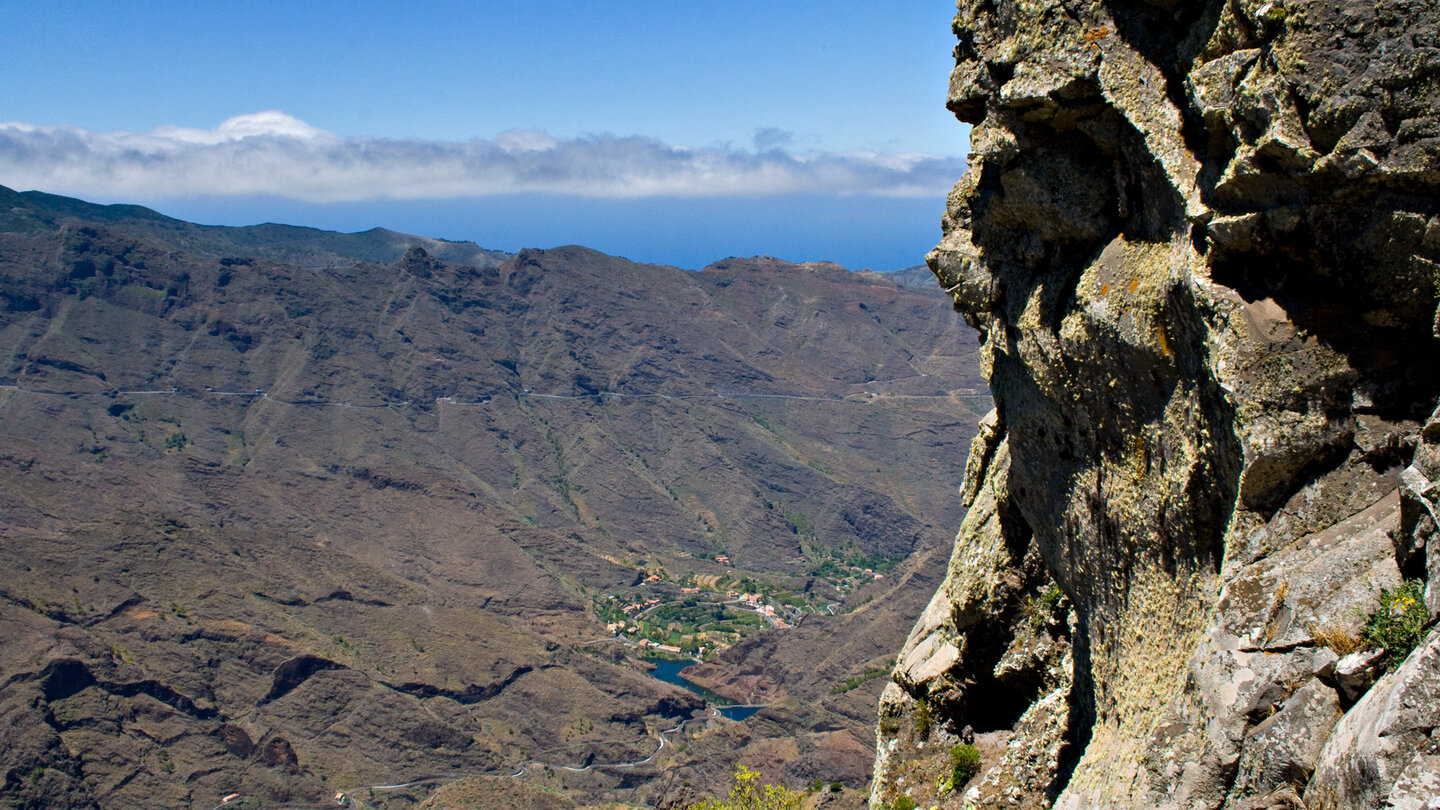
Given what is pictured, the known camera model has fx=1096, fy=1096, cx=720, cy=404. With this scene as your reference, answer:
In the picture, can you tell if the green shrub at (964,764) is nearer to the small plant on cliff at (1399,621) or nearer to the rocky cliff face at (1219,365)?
the rocky cliff face at (1219,365)

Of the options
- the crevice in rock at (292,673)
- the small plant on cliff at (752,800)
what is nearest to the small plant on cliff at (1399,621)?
the small plant on cliff at (752,800)

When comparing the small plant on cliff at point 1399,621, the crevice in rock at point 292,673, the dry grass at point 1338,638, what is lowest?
the crevice in rock at point 292,673

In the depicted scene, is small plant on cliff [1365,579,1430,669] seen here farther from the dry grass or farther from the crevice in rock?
the crevice in rock

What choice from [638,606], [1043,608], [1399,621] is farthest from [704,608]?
[1399,621]

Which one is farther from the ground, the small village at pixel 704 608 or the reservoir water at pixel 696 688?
the small village at pixel 704 608

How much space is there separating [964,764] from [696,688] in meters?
113

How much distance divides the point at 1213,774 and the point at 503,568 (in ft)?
500

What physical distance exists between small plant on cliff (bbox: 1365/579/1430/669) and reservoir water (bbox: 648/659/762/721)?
367ft

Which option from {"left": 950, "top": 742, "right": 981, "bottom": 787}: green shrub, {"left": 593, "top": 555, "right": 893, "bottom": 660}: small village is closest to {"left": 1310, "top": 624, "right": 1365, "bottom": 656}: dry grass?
{"left": 950, "top": 742, "right": 981, "bottom": 787}: green shrub

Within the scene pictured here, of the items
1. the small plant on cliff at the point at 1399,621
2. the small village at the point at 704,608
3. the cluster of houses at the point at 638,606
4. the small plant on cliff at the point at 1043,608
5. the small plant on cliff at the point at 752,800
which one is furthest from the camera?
the cluster of houses at the point at 638,606

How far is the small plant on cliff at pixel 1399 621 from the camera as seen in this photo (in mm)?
8836

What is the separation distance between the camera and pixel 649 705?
117 metres

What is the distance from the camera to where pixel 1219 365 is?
Answer: 36.3 feet

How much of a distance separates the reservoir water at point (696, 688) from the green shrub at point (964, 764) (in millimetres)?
99773
